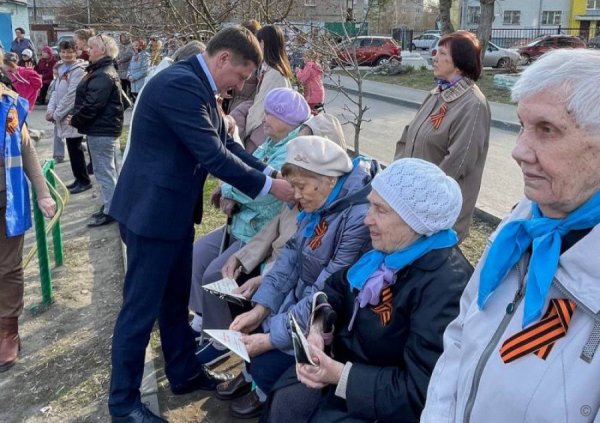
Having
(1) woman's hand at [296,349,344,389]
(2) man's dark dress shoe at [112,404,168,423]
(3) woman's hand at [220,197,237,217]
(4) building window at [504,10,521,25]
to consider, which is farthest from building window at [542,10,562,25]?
(1) woman's hand at [296,349,344,389]

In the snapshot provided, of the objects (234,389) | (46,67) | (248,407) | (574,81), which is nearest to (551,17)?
(46,67)

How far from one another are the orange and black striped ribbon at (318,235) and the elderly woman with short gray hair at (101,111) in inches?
162

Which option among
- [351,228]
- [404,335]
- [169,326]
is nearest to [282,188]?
[351,228]

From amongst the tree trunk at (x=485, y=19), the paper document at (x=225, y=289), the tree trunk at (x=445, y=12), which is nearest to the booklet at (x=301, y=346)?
the paper document at (x=225, y=289)

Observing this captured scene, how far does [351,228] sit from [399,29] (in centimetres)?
4153

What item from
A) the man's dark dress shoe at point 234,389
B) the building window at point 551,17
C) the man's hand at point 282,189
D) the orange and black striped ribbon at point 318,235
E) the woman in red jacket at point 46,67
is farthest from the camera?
the building window at point 551,17

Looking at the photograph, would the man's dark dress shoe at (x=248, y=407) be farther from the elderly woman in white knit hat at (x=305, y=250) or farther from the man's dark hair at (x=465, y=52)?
the man's dark hair at (x=465, y=52)

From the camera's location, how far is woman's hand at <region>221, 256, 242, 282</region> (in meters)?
3.67

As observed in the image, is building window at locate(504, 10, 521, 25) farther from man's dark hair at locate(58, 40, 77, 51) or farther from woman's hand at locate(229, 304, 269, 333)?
woman's hand at locate(229, 304, 269, 333)

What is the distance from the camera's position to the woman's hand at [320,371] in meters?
2.25

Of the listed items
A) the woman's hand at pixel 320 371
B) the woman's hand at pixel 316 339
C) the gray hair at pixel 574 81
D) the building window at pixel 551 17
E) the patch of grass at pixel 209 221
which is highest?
the building window at pixel 551 17

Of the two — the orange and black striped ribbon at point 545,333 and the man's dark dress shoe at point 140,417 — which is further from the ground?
the orange and black striped ribbon at point 545,333

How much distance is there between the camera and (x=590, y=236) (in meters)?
1.32

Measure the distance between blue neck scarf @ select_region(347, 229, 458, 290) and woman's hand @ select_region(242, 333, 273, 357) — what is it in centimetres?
65
